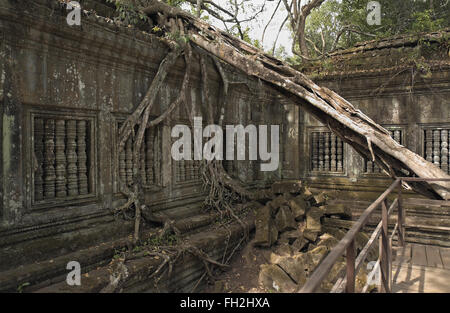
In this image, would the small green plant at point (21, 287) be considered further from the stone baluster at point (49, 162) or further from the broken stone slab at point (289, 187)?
the broken stone slab at point (289, 187)

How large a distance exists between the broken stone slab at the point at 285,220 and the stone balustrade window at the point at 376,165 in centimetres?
214

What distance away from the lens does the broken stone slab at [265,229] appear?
481 centimetres

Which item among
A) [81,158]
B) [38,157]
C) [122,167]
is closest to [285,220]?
[122,167]

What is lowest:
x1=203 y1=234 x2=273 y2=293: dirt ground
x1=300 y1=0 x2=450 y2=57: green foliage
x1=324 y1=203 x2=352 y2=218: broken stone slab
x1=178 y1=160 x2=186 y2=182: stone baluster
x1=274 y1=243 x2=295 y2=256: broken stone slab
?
x1=203 y1=234 x2=273 y2=293: dirt ground

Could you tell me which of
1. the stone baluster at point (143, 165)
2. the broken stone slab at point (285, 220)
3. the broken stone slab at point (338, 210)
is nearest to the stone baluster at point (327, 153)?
the broken stone slab at point (338, 210)

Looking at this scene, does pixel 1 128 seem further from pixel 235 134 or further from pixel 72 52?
pixel 235 134

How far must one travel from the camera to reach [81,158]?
3.70 meters

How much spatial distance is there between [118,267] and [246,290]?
176 cm

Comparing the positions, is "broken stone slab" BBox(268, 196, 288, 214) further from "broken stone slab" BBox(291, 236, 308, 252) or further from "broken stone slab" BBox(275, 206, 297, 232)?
"broken stone slab" BBox(291, 236, 308, 252)

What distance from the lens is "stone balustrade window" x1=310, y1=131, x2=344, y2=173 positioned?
22.5ft

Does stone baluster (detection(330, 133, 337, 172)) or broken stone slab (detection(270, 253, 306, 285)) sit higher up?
stone baluster (detection(330, 133, 337, 172))

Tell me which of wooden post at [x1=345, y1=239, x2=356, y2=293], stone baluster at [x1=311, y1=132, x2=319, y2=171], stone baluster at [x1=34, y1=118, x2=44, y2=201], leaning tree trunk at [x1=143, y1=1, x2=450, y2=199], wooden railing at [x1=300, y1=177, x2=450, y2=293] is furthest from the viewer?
stone baluster at [x1=311, y1=132, x2=319, y2=171]

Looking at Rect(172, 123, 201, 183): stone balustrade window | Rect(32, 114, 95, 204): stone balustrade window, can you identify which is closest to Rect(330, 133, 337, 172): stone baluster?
Rect(172, 123, 201, 183): stone balustrade window
